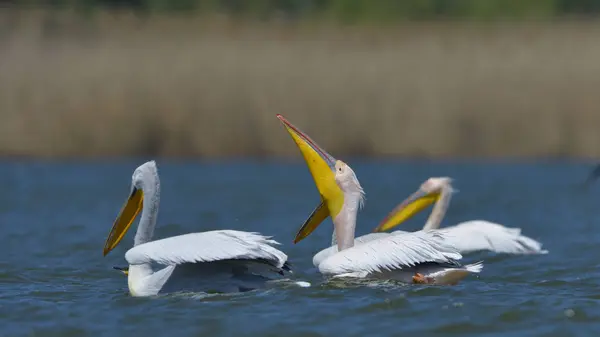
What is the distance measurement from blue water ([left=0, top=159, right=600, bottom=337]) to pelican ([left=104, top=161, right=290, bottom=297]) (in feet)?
0.41

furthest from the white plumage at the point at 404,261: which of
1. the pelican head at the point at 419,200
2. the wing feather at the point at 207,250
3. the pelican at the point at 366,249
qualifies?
the pelican head at the point at 419,200

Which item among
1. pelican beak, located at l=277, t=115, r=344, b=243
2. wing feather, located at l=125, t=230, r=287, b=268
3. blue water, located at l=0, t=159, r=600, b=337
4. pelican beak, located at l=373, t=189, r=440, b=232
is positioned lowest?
blue water, located at l=0, t=159, r=600, b=337

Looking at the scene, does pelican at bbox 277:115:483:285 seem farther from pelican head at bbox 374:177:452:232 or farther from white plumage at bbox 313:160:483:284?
pelican head at bbox 374:177:452:232

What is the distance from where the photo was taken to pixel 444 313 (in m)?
6.65

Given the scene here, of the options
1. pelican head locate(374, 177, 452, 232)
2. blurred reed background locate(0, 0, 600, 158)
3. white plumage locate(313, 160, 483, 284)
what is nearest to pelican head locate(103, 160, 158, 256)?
white plumage locate(313, 160, 483, 284)

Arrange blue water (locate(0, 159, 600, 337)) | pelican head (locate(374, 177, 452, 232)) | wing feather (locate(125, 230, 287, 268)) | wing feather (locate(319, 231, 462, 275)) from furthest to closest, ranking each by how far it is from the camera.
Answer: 1. pelican head (locate(374, 177, 452, 232))
2. wing feather (locate(319, 231, 462, 275))
3. wing feather (locate(125, 230, 287, 268))
4. blue water (locate(0, 159, 600, 337))

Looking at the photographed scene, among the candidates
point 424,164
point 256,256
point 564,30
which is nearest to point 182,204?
point 424,164

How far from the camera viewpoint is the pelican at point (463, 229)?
9312mm

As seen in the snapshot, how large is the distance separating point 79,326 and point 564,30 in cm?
1499

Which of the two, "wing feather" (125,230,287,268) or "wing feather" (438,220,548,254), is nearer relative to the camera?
"wing feather" (125,230,287,268)

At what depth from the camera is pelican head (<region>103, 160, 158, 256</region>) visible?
7.57m

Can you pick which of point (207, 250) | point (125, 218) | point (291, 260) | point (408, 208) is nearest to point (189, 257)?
point (207, 250)

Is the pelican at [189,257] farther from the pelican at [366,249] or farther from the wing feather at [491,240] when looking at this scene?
the wing feather at [491,240]

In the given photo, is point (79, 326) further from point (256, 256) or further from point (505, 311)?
point (505, 311)
